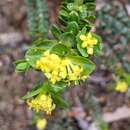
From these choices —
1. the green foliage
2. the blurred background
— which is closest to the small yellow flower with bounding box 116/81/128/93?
the blurred background

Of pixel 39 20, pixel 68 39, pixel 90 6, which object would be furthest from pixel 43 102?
pixel 39 20

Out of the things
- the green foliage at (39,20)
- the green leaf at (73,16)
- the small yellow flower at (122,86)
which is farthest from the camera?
the small yellow flower at (122,86)

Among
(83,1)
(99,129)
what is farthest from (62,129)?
(83,1)

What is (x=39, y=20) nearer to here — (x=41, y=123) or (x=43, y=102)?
(x=41, y=123)

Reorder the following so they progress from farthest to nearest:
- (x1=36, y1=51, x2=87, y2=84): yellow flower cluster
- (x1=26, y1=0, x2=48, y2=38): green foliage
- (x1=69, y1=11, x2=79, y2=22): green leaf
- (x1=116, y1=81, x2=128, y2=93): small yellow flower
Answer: (x1=116, y1=81, x2=128, y2=93): small yellow flower, (x1=26, y1=0, x2=48, y2=38): green foliage, (x1=69, y1=11, x2=79, y2=22): green leaf, (x1=36, y1=51, x2=87, y2=84): yellow flower cluster

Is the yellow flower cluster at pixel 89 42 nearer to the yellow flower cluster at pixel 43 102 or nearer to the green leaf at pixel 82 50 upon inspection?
the green leaf at pixel 82 50

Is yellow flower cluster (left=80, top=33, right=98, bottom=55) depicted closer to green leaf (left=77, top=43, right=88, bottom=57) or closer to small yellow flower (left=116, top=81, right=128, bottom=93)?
green leaf (left=77, top=43, right=88, bottom=57)

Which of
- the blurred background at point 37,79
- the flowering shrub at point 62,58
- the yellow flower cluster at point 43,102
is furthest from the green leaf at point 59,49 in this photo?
the blurred background at point 37,79
